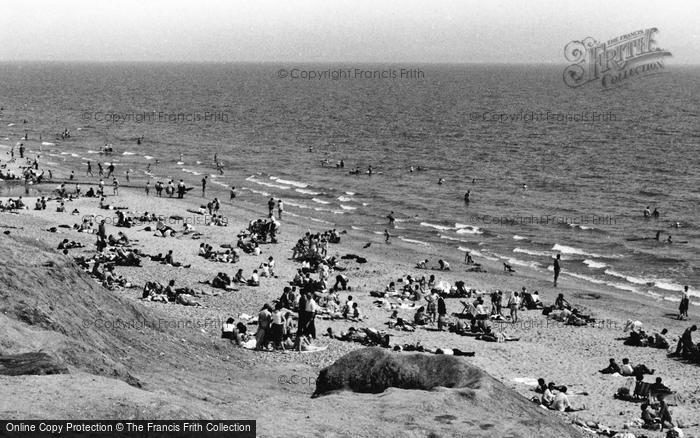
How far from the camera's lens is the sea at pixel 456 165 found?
4784 cm

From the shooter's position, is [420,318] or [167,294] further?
[420,318]

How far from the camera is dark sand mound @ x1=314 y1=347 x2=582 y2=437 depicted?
1250cm

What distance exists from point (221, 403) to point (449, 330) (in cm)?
1526

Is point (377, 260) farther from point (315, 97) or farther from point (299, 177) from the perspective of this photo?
point (315, 97)

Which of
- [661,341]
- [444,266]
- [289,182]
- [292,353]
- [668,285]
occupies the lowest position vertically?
[668,285]

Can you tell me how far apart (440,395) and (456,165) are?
6660 cm

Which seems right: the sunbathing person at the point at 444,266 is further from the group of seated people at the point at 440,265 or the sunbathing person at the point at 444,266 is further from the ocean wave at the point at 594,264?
the ocean wave at the point at 594,264

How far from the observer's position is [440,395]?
525 inches

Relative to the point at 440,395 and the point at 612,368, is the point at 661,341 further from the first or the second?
the point at 440,395

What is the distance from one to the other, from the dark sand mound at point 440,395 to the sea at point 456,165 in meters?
26.8

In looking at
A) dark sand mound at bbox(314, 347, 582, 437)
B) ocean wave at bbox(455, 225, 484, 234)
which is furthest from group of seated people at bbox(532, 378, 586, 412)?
ocean wave at bbox(455, 225, 484, 234)

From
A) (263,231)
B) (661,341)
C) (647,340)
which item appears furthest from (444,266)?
(661,341)

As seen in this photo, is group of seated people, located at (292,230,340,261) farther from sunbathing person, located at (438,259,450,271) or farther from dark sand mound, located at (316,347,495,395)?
dark sand mound, located at (316,347,495,395)

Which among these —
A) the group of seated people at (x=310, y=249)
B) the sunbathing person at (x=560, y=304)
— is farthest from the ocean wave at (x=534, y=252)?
the sunbathing person at (x=560, y=304)
